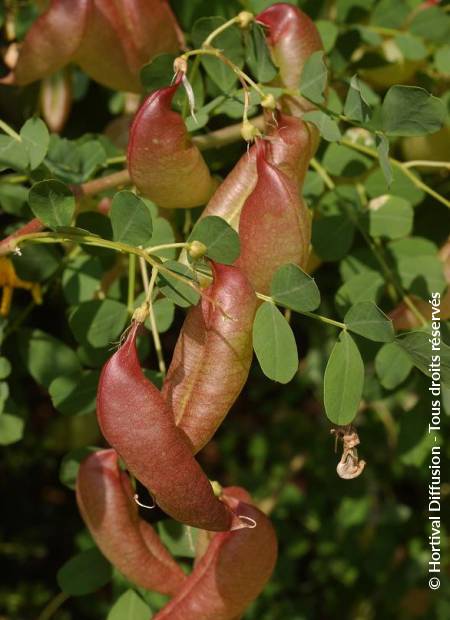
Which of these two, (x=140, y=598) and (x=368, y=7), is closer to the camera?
(x=140, y=598)

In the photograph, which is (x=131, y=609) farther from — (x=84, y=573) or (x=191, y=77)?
(x=191, y=77)

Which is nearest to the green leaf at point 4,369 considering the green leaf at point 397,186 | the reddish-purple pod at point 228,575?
the reddish-purple pod at point 228,575

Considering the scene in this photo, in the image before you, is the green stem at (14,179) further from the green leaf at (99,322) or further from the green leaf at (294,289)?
the green leaf at (294,289)

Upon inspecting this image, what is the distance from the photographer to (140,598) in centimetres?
96

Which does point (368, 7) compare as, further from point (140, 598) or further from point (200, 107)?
point (140, 598)

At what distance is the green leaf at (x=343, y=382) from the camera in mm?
796

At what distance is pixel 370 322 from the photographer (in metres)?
0.80

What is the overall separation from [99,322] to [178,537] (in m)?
0.27

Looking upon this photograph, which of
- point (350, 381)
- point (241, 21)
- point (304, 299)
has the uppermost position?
point (241, 21)

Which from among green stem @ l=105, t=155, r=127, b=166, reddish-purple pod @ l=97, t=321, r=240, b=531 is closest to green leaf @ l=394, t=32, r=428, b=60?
green stem @ l=105, t=155, r=127, b=166

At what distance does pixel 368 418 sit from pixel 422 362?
3.64 ft

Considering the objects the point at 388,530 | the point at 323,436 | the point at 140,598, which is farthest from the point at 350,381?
the point at 323,436

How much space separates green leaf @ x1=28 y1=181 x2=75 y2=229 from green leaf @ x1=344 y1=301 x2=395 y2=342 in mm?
279

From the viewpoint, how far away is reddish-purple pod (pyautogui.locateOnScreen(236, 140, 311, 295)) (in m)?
0.74
